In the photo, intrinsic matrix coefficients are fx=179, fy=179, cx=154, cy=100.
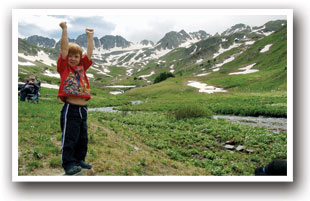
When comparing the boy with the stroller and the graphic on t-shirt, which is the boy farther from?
the stroller

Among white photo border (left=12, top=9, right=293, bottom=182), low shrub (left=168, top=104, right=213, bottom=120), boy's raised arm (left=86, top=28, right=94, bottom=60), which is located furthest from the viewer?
low shrub (left=168, top=104, right=213, bottom=120)

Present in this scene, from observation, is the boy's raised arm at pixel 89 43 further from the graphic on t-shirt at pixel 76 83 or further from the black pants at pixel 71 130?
the black pants at pixel 71 130

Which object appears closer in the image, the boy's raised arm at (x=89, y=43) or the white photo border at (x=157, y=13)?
the boy's raised arm at (x=89, y=43)

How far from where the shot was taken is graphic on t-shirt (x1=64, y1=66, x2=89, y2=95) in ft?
14.2

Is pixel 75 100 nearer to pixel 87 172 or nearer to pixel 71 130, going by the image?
pixel 71 130

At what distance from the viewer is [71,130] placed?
14.2 feet

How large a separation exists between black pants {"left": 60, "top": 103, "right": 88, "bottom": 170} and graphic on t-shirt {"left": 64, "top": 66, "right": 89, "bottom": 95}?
1.17ft

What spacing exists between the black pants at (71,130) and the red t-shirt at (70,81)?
11.8 inches

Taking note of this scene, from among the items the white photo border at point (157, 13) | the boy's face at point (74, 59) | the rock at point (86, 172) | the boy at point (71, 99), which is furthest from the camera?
the white photo border at point (157, 13)

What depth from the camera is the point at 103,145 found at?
7.43m

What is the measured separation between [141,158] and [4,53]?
238 inches

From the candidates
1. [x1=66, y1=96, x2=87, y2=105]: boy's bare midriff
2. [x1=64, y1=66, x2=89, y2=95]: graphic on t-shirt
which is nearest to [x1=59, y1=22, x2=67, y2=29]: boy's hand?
[x1=64, y1=66, x2=89, y2=95]: graphic on t-shirt

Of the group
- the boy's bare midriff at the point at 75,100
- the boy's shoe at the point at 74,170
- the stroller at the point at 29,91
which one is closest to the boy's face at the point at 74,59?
the boy's bare midriff at the point at 75,100

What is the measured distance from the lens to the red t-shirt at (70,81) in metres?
4.31
